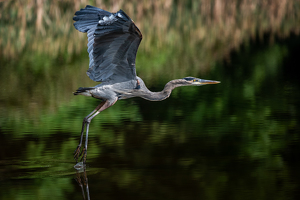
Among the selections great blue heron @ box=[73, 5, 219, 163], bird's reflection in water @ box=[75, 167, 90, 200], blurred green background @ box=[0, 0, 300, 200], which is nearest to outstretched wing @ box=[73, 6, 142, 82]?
great blue heron @ box=[73, 5, 219, 163]

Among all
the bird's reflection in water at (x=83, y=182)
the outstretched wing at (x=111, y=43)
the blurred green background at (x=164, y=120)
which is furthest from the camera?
the outstretched wing at (x=111, y=43)

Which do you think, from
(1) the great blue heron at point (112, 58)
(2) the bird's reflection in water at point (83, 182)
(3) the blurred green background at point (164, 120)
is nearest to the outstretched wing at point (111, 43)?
(1) the great blue heron at point (112, 58)

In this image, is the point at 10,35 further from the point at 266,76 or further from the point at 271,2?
the point at 271,2

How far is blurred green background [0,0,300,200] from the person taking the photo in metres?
6.25

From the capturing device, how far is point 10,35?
18328 millimetres

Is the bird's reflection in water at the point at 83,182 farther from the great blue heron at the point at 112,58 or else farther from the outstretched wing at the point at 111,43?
the outstretched wing at the point at 111,43

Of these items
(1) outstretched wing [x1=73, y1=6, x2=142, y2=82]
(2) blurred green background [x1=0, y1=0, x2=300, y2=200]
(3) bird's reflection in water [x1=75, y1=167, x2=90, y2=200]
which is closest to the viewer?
(3) bird's reflection in water [x1=75, y1=167, x2=90, y2=200]

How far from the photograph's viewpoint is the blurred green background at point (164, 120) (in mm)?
6250

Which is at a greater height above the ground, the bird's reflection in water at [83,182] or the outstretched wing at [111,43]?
the outstretched wing at [111,43]

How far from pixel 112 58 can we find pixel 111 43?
1.09 feet

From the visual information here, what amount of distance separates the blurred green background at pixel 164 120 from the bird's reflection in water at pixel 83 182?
→ 6cm

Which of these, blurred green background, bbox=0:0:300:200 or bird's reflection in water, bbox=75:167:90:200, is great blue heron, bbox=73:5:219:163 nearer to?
bird's reflection in water, bbox=75:167:90:200

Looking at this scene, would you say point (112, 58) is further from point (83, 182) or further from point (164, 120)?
→ point (164, 120)

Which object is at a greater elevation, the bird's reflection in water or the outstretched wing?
the outstretched wing
